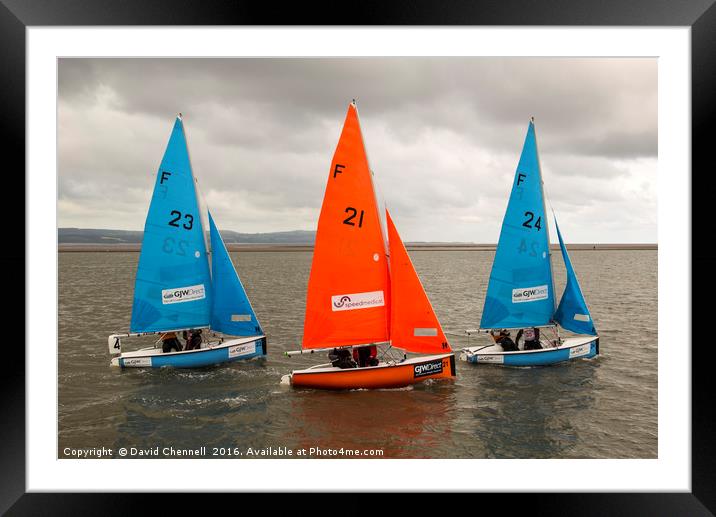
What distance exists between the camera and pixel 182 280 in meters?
17.1

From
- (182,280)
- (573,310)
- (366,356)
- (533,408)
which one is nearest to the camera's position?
(533,408)

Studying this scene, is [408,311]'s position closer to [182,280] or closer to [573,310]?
[573,310]

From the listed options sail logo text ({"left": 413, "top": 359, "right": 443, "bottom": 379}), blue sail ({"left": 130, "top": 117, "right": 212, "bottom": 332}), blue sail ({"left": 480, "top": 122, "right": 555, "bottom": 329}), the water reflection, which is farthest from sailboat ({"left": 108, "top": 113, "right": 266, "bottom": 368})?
blue sail ({"left": 480, "top": 122, "right": 555, "bottom": 329})

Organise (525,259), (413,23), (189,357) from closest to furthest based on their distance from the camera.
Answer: (413,23)
(189,357)
(525,259)

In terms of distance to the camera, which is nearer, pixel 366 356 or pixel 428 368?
pixel 428 368

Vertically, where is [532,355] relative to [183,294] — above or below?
below

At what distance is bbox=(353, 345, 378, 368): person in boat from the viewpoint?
14.2m

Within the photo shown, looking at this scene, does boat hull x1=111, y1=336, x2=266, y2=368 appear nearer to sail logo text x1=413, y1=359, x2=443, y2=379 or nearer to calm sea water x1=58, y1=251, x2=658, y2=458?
calm sea water x1=58, y1=251, x2=658, y2=458

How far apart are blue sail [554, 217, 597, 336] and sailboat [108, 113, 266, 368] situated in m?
11.9

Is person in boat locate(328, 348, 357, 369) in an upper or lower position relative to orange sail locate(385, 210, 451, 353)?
lower

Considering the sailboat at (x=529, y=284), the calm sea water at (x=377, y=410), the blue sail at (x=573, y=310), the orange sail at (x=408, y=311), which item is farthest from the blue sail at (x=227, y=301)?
the blue sail at (x=573, y=310)

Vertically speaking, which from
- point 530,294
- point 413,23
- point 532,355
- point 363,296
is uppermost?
point 413,23

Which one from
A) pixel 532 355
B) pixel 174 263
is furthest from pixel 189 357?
pixel 532 355

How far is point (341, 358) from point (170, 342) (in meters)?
7.00
